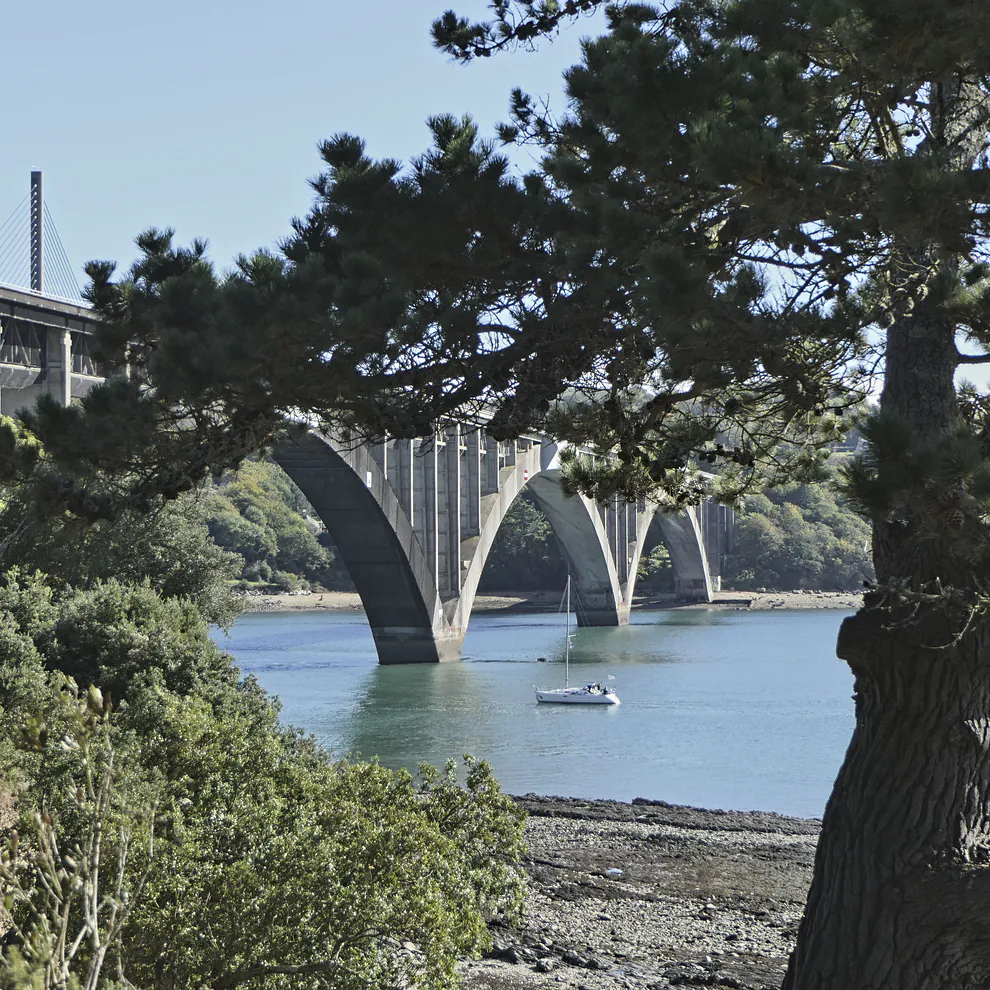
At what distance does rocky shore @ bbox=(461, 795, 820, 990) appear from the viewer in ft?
29.9

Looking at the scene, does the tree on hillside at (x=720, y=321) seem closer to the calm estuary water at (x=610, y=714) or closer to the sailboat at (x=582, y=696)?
the calm estuary water at (x=610, y=714)

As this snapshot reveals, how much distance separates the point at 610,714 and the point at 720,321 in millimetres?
24125

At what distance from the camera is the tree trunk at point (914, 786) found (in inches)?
228

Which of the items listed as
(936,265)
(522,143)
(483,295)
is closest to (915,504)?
(936,265)

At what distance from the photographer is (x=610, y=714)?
28.8 metres

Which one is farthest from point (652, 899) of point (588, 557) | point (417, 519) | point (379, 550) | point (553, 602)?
point (553, 602)

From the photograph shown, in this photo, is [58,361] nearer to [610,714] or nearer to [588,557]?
[610,714]

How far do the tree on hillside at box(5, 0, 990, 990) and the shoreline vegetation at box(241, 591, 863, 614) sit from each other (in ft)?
226

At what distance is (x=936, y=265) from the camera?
230 inches

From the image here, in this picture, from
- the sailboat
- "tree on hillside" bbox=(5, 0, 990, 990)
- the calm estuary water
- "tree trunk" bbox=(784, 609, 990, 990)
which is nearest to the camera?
"tree on hillside" bbox=(5, 0, 990, 990)

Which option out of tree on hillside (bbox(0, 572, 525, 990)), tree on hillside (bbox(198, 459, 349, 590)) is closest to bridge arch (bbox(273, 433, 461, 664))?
tree on hillside (bbox(0, 572, 525, 990))

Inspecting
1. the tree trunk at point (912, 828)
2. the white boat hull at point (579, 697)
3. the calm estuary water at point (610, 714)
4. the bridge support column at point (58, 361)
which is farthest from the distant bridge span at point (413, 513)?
the tree trunk at point (912, 828)

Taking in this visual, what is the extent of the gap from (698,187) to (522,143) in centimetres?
203

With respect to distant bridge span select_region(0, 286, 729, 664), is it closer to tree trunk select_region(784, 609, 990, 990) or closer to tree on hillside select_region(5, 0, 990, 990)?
tree on hillside select_region(5, 0, 990, 990)
